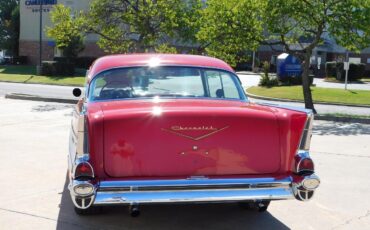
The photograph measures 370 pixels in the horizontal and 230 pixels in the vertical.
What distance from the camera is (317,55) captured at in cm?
5481

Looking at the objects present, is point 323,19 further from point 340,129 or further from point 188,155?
point 188,155

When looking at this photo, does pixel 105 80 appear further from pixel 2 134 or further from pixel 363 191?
pixel 2 134

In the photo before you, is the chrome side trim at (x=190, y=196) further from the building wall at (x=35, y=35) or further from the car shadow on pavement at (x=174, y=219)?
the building wall at (x=35, y=35)

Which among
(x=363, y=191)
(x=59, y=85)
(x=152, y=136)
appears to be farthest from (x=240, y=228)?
(x=59, y=85)

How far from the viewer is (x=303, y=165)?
4.58m

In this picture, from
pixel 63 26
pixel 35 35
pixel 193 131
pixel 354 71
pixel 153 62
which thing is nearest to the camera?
pixel 193 131

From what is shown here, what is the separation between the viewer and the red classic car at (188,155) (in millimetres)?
4230

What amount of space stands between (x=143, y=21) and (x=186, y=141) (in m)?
16.0

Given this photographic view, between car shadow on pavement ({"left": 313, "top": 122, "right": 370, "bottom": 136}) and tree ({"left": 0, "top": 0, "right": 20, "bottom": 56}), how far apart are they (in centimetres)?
4886

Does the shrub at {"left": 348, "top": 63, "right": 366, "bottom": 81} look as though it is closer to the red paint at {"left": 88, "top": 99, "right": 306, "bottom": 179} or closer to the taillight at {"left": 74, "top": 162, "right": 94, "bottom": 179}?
the red paint at {"left": 88, "top": 99, "right": 306, "bottom": 179}

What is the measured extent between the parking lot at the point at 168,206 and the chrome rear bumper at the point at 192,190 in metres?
0.80

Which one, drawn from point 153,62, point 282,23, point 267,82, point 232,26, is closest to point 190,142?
point 153,62

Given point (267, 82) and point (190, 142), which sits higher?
point (190, 142)

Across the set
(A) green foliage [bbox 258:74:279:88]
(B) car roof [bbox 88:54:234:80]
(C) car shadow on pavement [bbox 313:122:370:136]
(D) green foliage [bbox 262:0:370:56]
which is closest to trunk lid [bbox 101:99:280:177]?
(B) car roof [bbox 88:54:234:80]
